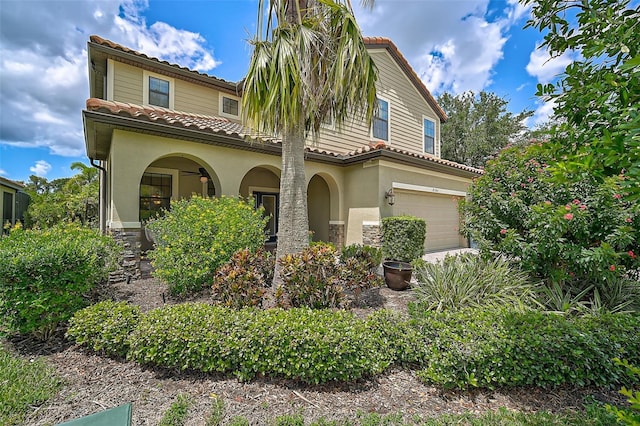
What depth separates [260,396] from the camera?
2.91 meters

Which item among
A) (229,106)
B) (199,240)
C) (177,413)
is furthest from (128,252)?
(229,106)

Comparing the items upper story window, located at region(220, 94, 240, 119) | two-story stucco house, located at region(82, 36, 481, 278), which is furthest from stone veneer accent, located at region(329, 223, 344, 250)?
upper story window, located at region(220, 94, 240, 119)

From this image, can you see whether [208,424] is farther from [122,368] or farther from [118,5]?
[118,5]

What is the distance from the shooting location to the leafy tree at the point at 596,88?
1494 mm

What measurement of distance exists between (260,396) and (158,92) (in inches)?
439

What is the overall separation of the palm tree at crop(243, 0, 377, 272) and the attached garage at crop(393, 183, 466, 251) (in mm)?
A: 5725

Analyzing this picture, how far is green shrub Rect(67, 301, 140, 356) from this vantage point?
3.39 meters

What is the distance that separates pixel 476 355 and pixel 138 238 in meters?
7.56

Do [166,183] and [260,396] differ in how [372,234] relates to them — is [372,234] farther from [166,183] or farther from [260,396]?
[166,183]

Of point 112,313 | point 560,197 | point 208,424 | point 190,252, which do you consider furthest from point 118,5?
point 560,197

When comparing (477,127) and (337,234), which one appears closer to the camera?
(337,234)

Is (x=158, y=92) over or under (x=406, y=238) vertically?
over

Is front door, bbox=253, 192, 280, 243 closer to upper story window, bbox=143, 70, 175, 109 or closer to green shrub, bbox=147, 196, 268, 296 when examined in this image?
upper story window, bbox=143, 70, 175, 109

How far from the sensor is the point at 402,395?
3.00 metres
